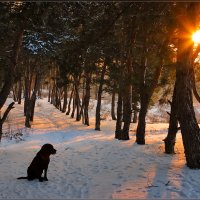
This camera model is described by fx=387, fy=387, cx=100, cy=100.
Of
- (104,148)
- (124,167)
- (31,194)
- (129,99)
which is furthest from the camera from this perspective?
(129,99)

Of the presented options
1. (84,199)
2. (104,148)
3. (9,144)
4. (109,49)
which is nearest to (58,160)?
(104,148)

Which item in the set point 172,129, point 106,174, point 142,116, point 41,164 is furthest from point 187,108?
point 142,116

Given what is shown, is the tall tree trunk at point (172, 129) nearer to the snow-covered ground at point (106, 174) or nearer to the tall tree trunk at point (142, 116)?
the snow-covered ground at point (106, 174)

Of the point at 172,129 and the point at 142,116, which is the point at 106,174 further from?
the point at 142,116

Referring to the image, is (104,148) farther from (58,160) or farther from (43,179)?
(43,179)

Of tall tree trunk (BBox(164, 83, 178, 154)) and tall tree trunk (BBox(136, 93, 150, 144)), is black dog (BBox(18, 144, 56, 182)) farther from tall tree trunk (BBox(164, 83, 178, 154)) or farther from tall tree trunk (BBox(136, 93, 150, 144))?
tall tree trunk (BBox(136, 93, 150, 144))

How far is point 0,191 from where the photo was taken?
A: 10.5m

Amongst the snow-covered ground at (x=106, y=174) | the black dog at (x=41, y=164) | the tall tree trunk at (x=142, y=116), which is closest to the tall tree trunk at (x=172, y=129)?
the snow-covered ground at (x=106, y=174)

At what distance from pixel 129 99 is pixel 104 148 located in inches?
167

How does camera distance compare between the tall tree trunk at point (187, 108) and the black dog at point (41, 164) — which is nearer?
the black dog at point (41, 164)

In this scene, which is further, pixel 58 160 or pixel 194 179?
pixel 58 160

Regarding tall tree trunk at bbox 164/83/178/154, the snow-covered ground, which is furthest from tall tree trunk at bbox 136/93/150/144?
tall tree trunk at bbox 164/83/178/154

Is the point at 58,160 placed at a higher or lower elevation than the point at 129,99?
lower

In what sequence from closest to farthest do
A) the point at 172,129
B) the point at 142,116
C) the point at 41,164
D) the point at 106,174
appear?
the point at 41,164 → the point at 106,174 → the point at 172,129 → the point at 142,116
